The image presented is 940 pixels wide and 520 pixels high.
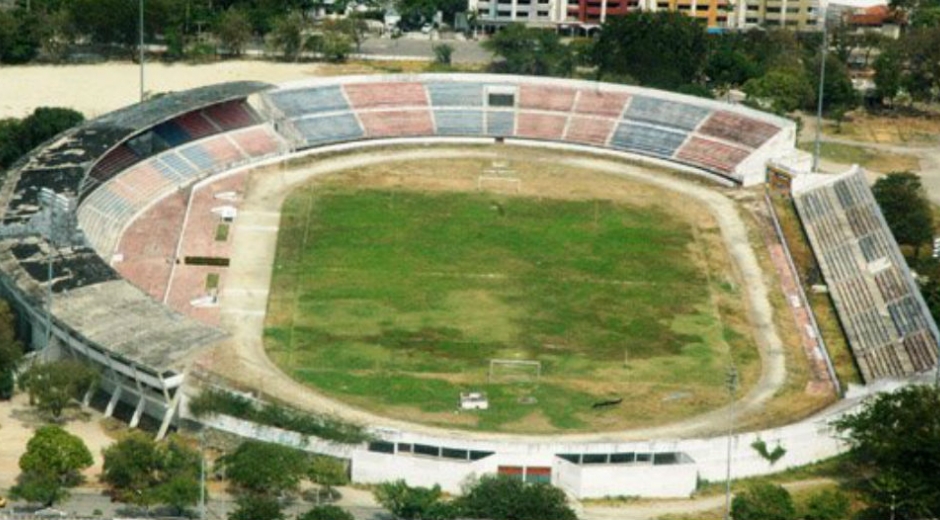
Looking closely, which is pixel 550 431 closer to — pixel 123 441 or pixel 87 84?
pixel 123 441

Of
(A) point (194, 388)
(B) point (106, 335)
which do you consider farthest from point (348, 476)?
(B) point (106, 335)

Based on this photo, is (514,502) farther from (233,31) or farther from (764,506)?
(233,31)

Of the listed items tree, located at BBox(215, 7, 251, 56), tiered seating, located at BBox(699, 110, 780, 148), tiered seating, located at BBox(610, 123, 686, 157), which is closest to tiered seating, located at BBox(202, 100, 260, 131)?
tree, located at BBox(215, 7, 251, 56)

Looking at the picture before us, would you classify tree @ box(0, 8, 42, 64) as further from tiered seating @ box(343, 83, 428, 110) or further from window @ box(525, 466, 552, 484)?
window @ box(525, 466, 552, 484)

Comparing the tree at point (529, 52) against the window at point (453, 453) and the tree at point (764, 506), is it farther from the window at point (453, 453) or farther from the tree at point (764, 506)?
the tree at point (764, 506)

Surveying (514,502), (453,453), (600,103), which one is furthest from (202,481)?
(600,103)

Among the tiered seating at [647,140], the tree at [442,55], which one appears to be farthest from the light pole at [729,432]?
the tree at [442,55]
